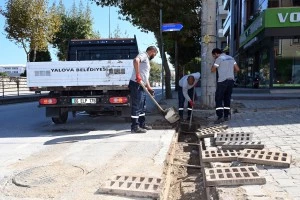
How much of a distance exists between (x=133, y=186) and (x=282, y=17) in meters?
18.1

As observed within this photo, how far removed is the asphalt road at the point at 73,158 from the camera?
14.4ft

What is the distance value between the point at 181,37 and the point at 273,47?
624cm

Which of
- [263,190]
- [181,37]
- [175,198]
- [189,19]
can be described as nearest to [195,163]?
[175,198]

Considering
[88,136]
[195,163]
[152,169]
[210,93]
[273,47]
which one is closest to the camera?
[152,169]

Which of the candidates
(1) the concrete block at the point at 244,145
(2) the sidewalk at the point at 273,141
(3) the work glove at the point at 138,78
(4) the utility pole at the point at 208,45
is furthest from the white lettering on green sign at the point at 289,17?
(1) the concrete block at the point at 244,145

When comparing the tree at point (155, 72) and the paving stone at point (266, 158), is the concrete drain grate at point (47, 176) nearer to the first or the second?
the paving stone at point (266, 158)

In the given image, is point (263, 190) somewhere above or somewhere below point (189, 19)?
below

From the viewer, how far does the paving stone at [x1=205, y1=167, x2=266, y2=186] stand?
4.21 metres

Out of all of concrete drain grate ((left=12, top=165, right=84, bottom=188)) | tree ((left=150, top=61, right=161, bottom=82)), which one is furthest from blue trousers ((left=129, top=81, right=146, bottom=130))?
tree ((left=150, top=61, right=161, bottom=82))

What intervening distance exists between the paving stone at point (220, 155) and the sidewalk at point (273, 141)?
0.48 m

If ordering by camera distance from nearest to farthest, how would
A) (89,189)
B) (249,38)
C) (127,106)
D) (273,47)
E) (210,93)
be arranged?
(89,189) → (127,106) → (210,93) → (273,47) → (249,38)

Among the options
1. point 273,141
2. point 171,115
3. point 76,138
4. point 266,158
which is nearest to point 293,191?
point 266,158

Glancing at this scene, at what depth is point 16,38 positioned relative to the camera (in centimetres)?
2961

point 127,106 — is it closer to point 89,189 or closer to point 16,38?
point 89,189
